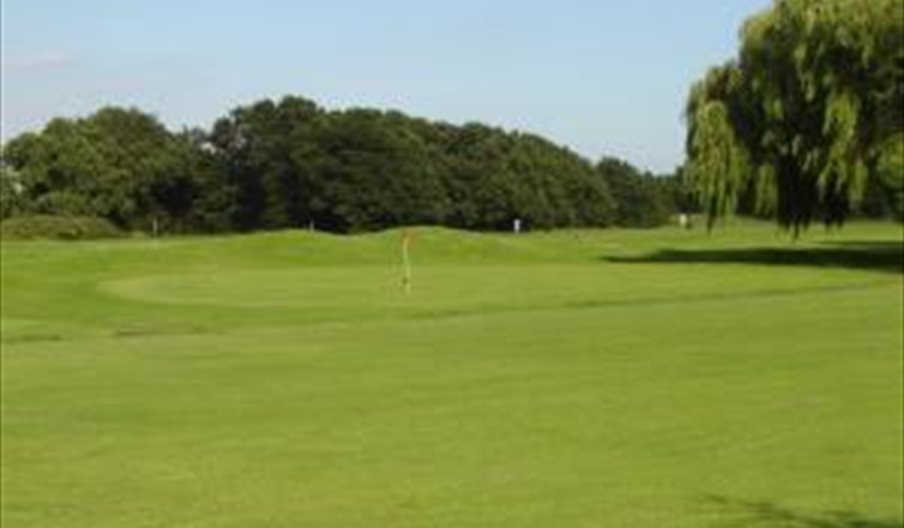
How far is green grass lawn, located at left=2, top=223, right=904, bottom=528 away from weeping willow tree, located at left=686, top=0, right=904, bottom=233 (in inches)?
511

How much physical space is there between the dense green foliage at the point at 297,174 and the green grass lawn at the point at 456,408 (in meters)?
78.2

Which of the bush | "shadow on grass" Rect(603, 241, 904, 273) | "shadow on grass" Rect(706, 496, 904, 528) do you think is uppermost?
"shadow on grass" Rect(706, 496, 904, 528)

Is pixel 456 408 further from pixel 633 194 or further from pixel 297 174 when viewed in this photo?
pixel 633 194

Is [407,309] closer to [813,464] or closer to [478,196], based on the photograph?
[813,464]

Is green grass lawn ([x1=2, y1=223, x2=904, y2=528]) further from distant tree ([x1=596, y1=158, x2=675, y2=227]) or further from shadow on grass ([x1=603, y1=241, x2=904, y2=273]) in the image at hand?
distant tree ([x1=596, y1=158, x2=675, y2=227])

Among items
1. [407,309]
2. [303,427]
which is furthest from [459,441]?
[407,309]

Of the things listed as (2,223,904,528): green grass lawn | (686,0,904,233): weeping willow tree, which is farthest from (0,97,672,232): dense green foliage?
(2,223,904,528): green grass lawn

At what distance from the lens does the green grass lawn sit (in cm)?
1096

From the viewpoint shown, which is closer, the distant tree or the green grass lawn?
the green grass lawn

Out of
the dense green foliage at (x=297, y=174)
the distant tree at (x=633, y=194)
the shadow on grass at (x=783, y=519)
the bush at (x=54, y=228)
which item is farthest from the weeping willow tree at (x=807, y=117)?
the distant tree at (x=633, y=194)

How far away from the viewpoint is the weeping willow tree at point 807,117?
4934 centimetres

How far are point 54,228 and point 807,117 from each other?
60.9m

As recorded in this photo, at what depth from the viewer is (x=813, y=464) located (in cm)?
1220

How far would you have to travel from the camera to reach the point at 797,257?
5541cm
